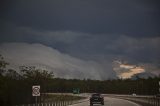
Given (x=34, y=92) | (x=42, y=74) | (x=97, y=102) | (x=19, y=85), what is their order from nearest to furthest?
1. (x=34, y=92)
2. (x=97, y=102)
3. (x=19, y=85)
4. (x=42, y=74)

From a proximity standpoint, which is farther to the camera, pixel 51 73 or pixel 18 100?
pixel 51 73

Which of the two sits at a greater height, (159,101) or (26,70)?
(26,70)

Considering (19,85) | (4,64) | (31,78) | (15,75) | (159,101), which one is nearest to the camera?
(159,101)

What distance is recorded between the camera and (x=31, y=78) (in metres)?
144

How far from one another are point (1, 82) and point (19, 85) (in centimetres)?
3548

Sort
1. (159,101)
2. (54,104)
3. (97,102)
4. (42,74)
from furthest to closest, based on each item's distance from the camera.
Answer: (42,74)
(97,102)
(54,104)
(159,101)

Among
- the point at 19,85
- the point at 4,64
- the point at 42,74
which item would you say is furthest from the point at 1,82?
the point at 42,74

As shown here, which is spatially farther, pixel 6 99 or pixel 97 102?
pixel 97 102

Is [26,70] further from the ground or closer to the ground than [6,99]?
further from the ground

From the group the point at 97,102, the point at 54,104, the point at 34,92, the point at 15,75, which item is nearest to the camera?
the point at 34,92

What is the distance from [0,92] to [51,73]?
3707 inches

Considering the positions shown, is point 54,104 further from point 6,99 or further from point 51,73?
point 51,73

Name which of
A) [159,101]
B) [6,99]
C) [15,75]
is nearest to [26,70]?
[15,75]

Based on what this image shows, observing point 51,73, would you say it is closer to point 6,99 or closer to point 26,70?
point 26,70
